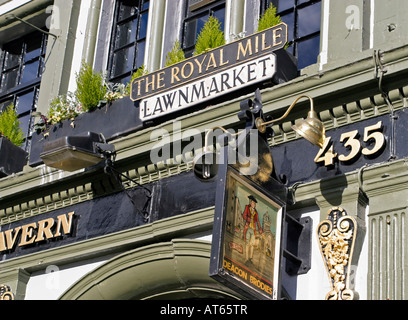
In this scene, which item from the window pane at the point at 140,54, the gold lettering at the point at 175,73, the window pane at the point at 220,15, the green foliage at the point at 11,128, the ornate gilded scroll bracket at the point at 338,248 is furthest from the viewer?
the green foliage at the point at 11,128

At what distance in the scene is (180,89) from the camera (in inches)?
530

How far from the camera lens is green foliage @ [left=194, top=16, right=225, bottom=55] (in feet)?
45.4

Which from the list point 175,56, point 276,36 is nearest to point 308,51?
point 276,36

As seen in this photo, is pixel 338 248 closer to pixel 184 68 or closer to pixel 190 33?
pixel 184 68

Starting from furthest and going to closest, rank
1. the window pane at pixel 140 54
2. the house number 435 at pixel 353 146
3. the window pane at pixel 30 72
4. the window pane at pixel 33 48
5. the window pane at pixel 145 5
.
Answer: the window pane at pixel 33 48, the window pane at pixel 30 72, the window pane at pixel 145 5, the window pane at pixel 140 54, the house number 435 at pixel 353 146

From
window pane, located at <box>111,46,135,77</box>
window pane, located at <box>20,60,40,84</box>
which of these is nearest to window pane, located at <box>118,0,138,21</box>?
window pane, located at <box>111,46,135,77</box>

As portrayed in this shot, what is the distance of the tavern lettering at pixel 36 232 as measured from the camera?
14.5 meters

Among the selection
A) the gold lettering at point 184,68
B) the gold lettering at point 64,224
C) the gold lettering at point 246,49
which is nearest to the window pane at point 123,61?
the gold lettering at point 184,68

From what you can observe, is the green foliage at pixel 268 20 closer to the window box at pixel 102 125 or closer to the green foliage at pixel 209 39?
the green foliage at pixel 209 39

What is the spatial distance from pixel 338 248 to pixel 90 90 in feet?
17.4

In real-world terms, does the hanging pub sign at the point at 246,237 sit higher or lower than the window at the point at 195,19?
lower

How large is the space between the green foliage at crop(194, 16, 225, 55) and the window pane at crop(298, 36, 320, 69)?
1.18 metres

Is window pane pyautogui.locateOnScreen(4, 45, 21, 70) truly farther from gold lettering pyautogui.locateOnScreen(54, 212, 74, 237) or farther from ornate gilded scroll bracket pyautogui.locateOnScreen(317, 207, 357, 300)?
ornate gilded scroll bracket pyautogui.locateOnScreen(317, 207, 357, 300)

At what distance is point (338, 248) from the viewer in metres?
11.0
